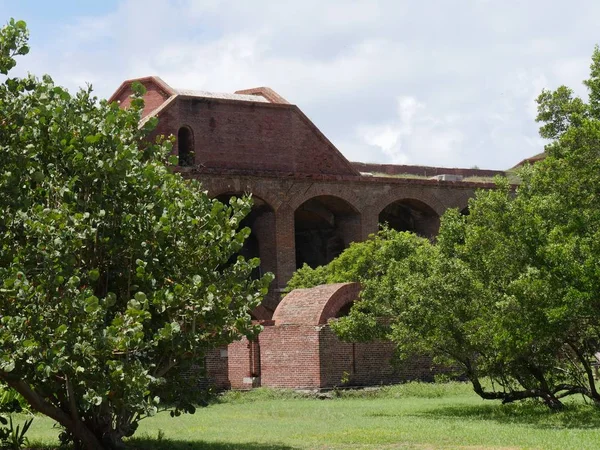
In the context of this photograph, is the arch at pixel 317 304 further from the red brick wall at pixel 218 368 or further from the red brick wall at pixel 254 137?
the red brick wall at pixel 254 137

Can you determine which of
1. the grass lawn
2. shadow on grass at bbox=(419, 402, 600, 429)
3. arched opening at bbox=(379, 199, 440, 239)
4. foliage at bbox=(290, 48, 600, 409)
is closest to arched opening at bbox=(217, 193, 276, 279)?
arched opening at bbox=(379, 199, 440, 239)

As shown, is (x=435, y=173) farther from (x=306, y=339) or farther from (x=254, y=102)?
(x=306, y=339)

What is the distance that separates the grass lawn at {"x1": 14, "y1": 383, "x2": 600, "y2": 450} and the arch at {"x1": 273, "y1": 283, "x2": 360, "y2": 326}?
2791 mm

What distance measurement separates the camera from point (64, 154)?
11.0 metres

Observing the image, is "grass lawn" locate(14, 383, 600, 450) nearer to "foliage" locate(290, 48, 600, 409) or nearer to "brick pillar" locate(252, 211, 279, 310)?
"foliage" locate(290, 48, 600, 409)

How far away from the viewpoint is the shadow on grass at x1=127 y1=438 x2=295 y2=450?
40.3 feet

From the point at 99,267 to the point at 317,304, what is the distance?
14.1 metres

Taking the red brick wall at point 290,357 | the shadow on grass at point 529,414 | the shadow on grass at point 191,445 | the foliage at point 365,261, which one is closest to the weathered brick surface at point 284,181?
the foliage at point 365,261

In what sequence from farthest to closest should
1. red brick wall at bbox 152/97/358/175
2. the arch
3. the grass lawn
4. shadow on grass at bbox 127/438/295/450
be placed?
1. red brick wall at bbox 152/97/358/175
2. the arch
3. the grass lawn
4. shadow on grass at bbox 127/438/295/450

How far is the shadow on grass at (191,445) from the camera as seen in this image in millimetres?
12289

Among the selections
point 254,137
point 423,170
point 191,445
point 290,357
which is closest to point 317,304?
point 290,357

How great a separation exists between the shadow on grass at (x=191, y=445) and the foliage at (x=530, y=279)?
172 inches

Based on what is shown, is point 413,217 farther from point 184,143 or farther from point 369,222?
point 184,143

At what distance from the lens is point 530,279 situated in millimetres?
14719
